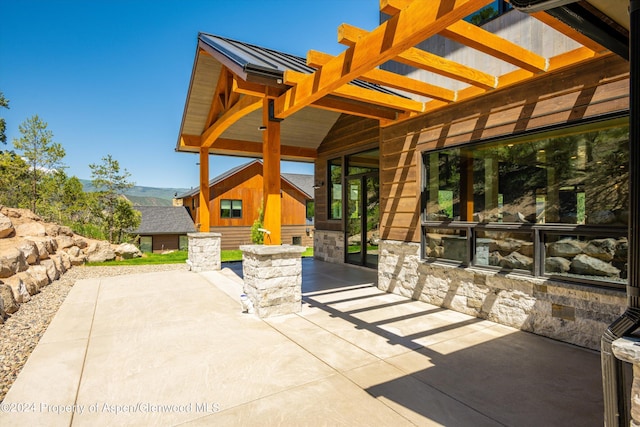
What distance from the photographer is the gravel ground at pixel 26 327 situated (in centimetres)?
319

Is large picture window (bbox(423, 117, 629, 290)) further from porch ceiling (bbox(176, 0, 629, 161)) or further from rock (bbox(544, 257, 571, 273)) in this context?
porch ceiling (bbox(176, 0, 629, 161))

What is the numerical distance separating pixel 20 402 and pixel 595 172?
5.74 metres

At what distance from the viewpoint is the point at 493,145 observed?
455 cm

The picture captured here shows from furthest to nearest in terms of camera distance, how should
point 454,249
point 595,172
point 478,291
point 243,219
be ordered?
point 243,219
point 454,249
point 478,291
point 595,172

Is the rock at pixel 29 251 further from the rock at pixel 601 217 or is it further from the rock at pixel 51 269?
the rock at pixel 601 217

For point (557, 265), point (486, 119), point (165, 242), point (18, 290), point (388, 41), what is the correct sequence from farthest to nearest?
point (165, 242)
point (18, 290)
point (486, 119)
point (557, 265)
point (388, 41)

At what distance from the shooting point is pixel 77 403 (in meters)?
2.54

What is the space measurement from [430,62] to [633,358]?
3070 millimetres

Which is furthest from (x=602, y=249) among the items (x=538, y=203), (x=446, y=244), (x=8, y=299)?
(x=8, y=299)

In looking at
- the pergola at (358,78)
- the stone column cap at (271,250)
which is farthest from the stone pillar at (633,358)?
the stone column cap at (271,250)

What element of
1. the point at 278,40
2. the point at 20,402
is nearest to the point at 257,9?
the point at 278,40

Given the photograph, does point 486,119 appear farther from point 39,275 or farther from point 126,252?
point 126,252

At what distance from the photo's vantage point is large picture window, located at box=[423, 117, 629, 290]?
3.42m

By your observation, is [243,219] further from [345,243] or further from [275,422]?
[275,422]
